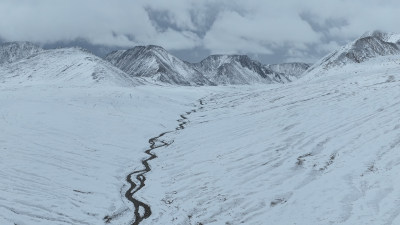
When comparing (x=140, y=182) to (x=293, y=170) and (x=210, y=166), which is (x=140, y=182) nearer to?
(x=210, y=166)

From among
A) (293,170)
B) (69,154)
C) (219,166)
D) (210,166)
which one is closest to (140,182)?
(210,166)

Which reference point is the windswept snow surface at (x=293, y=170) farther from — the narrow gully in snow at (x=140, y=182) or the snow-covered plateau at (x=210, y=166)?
the narrow gully in snow at (x=140, y=182)

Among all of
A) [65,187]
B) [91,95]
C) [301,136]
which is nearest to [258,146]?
[301,136]

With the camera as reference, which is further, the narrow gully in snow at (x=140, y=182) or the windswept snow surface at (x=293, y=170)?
the narrow gully in snow at (x=140, y=182)

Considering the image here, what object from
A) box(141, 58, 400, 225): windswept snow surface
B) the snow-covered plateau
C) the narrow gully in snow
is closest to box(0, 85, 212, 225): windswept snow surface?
the snow-covered plateau

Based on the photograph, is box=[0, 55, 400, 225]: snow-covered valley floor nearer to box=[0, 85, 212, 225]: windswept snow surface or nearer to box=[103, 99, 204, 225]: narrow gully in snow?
box=[0, 85, 212, 225]: windswept snow surface

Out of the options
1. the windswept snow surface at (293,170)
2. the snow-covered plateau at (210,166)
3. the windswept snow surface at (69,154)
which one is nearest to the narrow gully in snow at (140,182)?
the snow-covered plateau at (210,166)

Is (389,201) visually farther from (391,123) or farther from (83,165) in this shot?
(83,165)
